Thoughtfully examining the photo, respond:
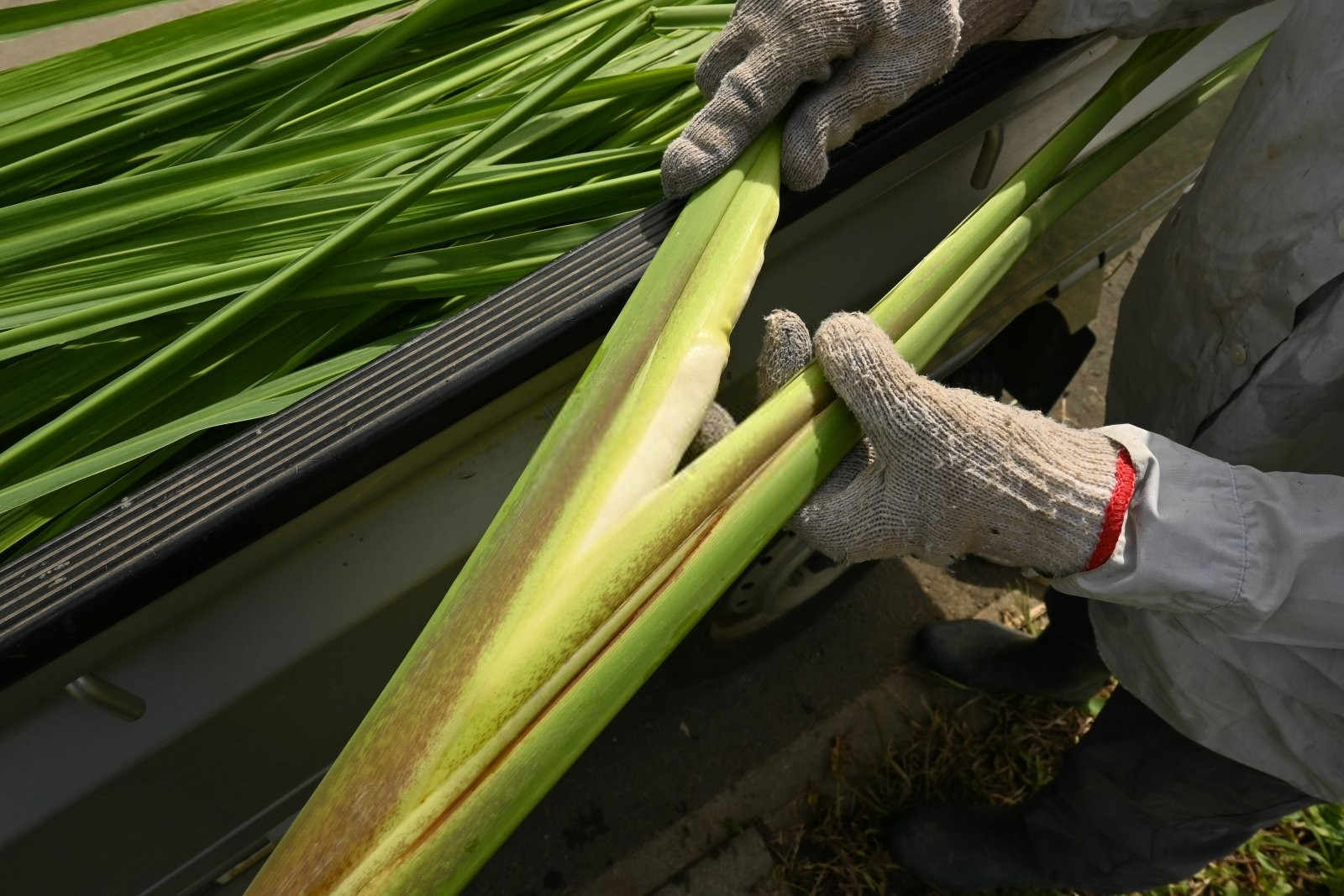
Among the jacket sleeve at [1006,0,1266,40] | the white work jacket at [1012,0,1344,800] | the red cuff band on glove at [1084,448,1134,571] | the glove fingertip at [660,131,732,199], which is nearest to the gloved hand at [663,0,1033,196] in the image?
the glove fingertip at [660,131,732,199]

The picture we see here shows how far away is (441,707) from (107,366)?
2.58 feet

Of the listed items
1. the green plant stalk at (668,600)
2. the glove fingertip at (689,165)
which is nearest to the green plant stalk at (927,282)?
the green plant stalk at (668,600)

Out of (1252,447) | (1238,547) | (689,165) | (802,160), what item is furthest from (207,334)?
(1252,447)

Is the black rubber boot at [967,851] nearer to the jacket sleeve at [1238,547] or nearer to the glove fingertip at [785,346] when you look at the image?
the jacket sleeve at [1238,547]

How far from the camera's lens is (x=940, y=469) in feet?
3.39

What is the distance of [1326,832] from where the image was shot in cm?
199

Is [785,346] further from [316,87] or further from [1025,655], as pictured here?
[1025,655]

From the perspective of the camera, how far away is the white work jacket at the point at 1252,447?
99cm

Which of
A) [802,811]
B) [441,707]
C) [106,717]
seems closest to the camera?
[441,707]

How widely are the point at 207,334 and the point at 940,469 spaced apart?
37.8 inches

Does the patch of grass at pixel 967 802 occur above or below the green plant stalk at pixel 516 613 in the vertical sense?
below

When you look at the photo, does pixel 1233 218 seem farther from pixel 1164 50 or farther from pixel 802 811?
pixel 802 811

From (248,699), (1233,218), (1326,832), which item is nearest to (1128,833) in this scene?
(1326,832)

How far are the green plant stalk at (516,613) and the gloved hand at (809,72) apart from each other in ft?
0.65
